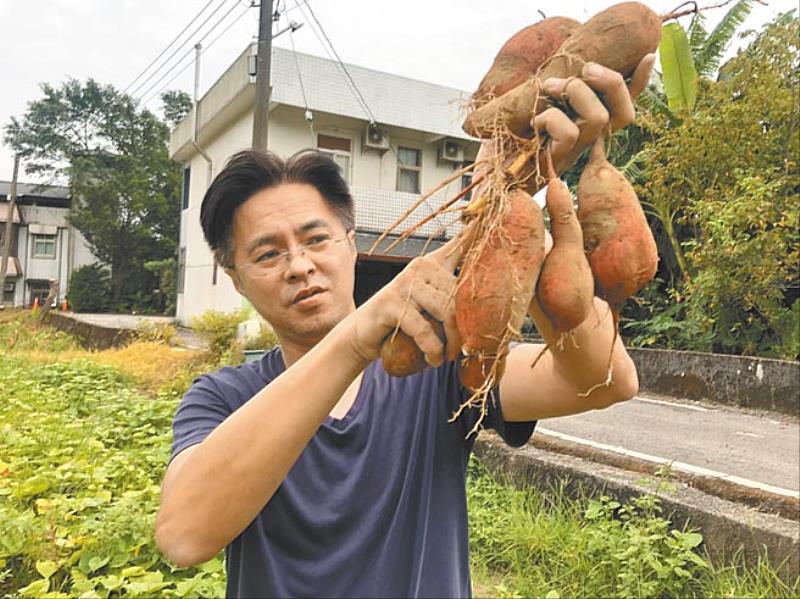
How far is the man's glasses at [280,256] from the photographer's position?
1.38 m

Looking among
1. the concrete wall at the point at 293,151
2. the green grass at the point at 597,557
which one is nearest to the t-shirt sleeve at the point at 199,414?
the green grass at the point at 597,557

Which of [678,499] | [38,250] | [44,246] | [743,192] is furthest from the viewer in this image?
[44,246]

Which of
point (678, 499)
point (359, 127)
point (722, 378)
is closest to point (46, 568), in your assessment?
point (678, 499)

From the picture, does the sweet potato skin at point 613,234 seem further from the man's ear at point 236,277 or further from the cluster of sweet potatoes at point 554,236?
the man's ear at point 236,277

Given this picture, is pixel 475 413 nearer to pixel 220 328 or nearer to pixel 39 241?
pixel 220 328

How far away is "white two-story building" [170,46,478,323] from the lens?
13594 millimetres

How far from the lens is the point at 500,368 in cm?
111

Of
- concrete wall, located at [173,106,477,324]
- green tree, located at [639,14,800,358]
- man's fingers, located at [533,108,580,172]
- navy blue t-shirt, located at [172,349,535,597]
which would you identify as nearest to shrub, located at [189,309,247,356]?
concrete wall, located at [173,106,477,324]

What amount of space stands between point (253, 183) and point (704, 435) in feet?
20.4

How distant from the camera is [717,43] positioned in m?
10.4

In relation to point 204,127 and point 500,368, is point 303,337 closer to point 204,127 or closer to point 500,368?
point 500,368

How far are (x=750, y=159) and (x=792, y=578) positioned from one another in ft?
26.1

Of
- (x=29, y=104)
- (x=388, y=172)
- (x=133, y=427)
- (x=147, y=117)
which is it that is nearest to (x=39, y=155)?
(x=29, y=104)

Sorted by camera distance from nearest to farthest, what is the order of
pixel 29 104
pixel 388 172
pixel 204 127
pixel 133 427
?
pixel 133 427 < pixel 388 172 < pixel 204 127 < pixel 29 104
